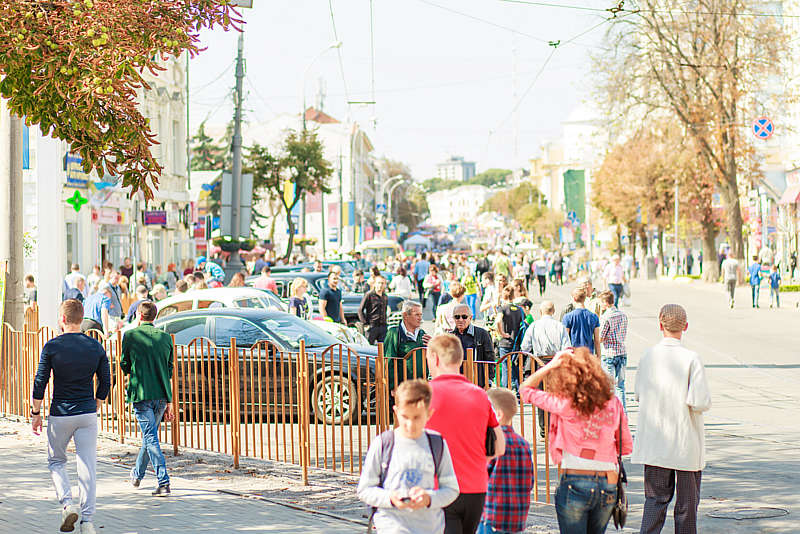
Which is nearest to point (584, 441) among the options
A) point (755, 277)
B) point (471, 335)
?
point (471, 335)

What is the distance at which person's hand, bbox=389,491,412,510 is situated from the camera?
483cm

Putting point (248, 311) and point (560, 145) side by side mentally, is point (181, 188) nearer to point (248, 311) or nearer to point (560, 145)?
point (248, 311)

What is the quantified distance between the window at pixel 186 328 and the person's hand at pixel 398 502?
9.05 meters

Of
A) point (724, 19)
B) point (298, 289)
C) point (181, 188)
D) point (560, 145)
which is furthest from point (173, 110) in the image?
point (560, 145)

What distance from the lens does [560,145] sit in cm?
18650

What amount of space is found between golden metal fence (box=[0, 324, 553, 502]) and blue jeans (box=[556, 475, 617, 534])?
2.17 m

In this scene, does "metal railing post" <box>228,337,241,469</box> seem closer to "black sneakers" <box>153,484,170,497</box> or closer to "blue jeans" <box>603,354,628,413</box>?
→ "black sneakers" <box>153,484,170,497</box>

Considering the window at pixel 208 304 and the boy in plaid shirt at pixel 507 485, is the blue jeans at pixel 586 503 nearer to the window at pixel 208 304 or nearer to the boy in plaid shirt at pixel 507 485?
the boy in plaid shirt at pixel 507 485

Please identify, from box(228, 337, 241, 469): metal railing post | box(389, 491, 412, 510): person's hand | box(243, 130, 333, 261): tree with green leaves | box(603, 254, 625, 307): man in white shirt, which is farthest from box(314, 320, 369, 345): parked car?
box(243, 130, 333, 261): tree with green leaves

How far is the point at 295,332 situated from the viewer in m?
13.5

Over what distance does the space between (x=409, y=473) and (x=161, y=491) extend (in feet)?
15.3

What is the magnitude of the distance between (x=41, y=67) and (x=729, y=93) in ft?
133

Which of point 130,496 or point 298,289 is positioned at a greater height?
point 298,289

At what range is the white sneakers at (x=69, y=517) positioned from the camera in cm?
771
